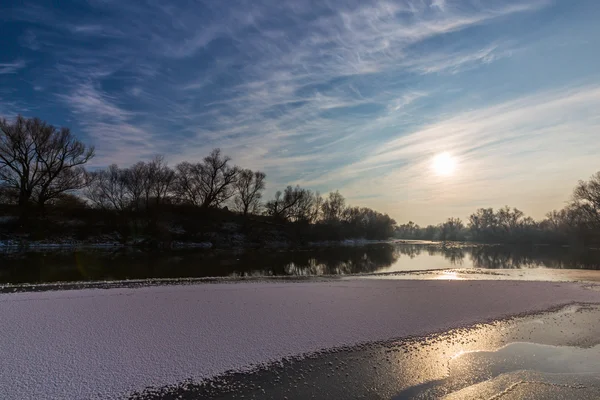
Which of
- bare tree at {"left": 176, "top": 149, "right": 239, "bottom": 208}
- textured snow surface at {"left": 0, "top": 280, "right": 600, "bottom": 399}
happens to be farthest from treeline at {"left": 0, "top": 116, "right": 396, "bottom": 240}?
textured snow surface at {"left": 0, "top": 280, "right": 600, "bottom": 399}

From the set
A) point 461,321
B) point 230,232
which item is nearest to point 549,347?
point 461,321

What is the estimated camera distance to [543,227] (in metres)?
96.5

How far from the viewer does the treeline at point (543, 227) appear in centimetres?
5788

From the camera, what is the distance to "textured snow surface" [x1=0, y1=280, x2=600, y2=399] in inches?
194

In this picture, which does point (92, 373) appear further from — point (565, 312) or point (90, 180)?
point (90, 180)

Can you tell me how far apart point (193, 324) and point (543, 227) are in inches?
4606

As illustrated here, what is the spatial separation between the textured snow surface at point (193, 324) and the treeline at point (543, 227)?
6093 cm

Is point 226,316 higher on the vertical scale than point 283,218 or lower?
lower

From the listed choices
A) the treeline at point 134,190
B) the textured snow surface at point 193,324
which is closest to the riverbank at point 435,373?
the textured snow surface at point 193,324

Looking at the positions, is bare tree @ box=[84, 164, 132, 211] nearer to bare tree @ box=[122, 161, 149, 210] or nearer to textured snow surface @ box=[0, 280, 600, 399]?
bare tree @ box=[122, 161, 149, 210]

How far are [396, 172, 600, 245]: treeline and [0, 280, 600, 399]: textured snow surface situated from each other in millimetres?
60929

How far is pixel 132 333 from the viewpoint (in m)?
6.62

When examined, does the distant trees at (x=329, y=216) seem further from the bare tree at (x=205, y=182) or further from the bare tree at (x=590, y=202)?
the bare tree at (x=590, y=202)

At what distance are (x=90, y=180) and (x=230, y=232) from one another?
2160 cm
